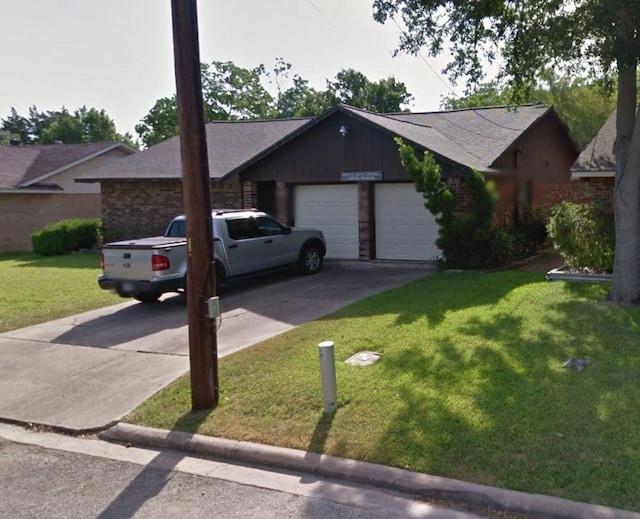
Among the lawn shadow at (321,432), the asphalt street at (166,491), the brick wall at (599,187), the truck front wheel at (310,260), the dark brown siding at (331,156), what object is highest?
the dark brown siding at (331,156)

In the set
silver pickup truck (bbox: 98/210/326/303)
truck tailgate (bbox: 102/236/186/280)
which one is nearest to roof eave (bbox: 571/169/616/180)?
silver pickup truck (bbox: 98/210/326/303)

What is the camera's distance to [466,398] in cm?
611

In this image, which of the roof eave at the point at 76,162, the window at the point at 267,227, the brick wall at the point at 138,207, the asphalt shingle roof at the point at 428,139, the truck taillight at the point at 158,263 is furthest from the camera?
the roof eave at the point at 76,162

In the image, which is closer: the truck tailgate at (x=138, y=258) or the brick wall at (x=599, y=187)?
the truck tailgate at (x=138, y=258)

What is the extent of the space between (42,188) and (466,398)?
24.0 meters

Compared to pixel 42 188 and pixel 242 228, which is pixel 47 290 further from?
pixel 42 188

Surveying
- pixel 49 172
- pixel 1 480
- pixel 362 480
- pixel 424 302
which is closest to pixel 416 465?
pixel 362 480

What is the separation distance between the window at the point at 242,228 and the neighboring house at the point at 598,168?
7291mm

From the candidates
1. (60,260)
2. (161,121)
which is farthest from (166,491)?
(161,121)

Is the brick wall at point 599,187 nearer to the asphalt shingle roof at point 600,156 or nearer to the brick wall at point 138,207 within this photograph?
the asphalt shingle roof at point 600,156

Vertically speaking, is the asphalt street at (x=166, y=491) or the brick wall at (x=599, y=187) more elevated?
the brick wall at (x=599, y=187)

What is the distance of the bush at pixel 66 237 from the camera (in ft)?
72.8

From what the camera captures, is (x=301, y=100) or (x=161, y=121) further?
(x=301, y=100)

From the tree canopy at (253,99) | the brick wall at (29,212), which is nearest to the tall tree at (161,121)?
the tree canopy at (253,99)
